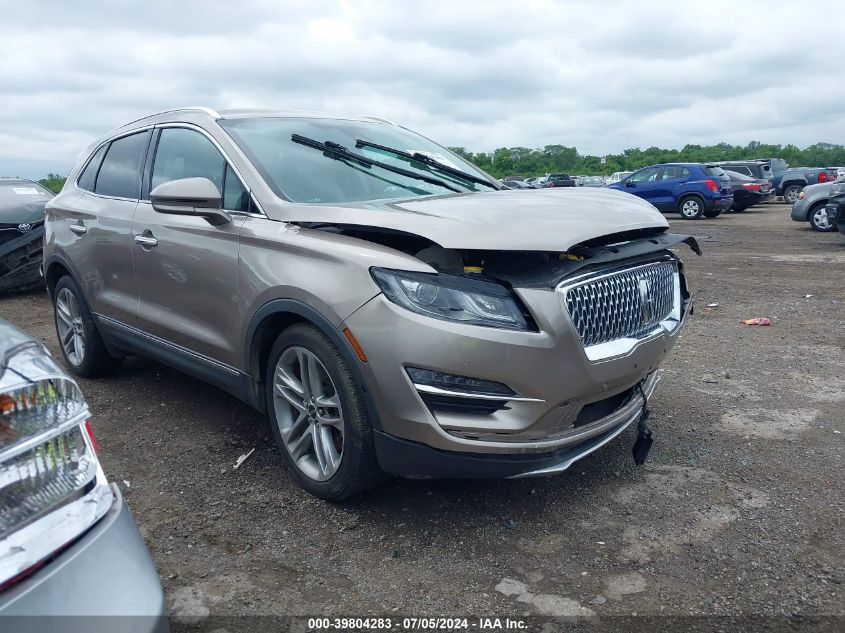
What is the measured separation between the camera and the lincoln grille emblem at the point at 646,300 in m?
→ 3.21

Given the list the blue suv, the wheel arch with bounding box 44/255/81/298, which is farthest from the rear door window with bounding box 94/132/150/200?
the blue suv

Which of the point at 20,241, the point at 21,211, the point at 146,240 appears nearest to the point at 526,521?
the point at 146,240

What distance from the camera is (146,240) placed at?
161 inches

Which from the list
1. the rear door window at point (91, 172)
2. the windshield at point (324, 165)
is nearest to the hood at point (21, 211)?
the rear door window at point (91, 172)

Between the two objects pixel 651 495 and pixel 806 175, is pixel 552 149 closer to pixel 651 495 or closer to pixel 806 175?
pixel 806 175

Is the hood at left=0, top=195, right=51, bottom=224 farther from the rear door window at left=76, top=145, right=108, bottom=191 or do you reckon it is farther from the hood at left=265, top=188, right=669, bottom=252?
the hood at left=265, top=188, right=669, bottom=252

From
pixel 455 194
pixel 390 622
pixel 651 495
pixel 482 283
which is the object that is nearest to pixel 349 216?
pixel 482 283

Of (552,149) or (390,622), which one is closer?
(390,622)

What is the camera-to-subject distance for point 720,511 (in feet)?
10.5

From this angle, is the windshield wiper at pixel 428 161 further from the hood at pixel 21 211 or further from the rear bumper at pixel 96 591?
the hood at pixel 21 211

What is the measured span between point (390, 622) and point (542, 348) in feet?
3.61

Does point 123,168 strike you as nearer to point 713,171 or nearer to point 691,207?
point 691,207

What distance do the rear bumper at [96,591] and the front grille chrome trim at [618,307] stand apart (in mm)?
1789

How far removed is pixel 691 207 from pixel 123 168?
18080mm
